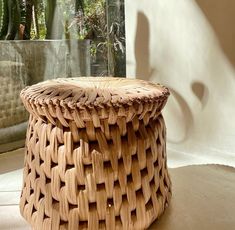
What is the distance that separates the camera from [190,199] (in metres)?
0.73

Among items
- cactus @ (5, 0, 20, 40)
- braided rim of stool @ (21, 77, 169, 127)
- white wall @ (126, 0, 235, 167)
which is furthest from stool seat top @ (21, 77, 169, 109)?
cactus @ (5, 0, 20, 40)

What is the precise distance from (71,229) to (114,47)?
0.65 meters

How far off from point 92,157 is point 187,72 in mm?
520

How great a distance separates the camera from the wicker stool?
1.75 ft

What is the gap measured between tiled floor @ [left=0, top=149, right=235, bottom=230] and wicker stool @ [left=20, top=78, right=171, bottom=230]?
9 cm

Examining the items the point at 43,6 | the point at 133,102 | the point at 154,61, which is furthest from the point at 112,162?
the point at 43,6

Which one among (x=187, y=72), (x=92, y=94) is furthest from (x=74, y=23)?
(x=92, y=94)

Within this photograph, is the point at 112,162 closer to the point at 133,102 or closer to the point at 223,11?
the point at 133,102

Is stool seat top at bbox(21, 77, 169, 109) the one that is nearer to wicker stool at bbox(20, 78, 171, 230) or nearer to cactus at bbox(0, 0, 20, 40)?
wicker stool at bbox(20, 78, 171, 230)

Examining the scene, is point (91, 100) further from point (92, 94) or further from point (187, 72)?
point (187, 72)

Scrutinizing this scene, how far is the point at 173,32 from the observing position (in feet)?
3.18

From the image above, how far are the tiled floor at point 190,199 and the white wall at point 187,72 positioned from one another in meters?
0.08

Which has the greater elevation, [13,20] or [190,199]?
[13,20]

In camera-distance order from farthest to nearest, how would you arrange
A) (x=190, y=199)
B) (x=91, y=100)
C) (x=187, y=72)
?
(x=187, y=72)
(x=190, y=199)
(x=91, y=100)
